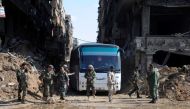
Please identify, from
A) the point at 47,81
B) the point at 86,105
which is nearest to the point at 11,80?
the point at 47,81

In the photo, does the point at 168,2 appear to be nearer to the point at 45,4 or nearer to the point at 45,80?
the point at 45,4

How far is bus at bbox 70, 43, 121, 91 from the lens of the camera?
1150 inches

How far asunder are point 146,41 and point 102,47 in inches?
297

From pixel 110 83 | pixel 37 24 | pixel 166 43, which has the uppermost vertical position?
pixel 37 24

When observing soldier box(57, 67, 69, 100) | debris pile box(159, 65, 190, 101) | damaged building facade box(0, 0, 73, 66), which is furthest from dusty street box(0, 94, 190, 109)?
damaged building facade box(0, 0, 73, 66)

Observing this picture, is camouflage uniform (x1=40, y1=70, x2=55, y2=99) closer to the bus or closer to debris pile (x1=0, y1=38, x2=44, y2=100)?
debris pile (x1=0, y1=38, x2=44, y2=100)

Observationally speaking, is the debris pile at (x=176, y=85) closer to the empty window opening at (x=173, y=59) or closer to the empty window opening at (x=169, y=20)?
the empty window opening at (x=173, y=59)

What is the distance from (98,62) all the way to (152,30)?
19.9m

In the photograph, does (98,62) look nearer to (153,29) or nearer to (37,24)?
(37,24)

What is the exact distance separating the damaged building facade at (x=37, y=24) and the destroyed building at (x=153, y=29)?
6382 mm

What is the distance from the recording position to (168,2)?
41.4 metres

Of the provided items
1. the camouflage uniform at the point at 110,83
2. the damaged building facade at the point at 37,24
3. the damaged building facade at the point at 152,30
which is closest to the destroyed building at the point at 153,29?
the damaged building facade at the point at 152,30

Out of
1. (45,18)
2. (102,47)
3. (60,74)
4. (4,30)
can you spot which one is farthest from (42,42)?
(60,74)

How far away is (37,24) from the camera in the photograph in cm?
4600
